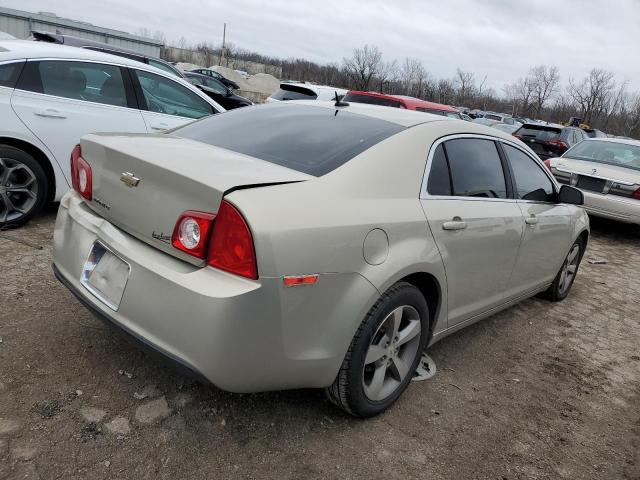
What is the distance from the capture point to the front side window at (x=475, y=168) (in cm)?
305

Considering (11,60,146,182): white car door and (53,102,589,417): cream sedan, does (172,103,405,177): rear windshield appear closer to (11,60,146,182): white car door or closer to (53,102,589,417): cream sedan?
(53,102,589,417): cream sedan

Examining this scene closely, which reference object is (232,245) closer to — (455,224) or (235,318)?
(235,318)

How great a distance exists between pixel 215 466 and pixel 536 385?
2.15 metres

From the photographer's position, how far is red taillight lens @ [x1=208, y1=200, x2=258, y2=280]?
1.98 metres

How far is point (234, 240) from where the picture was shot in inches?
78.8

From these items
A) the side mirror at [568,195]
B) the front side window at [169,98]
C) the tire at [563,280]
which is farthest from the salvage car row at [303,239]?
the front side window at [169,98]

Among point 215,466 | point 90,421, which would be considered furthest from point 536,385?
point 90,421

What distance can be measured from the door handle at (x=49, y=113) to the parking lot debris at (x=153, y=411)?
121 inches

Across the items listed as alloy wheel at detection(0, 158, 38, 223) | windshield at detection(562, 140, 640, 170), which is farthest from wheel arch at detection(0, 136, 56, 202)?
windshield at detection(562, 140, 640, 170)

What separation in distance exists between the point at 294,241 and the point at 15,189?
347cm

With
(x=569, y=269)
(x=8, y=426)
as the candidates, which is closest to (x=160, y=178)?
(x=8, y=426)

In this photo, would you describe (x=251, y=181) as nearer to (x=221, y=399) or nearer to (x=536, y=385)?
(x=221, y=399)

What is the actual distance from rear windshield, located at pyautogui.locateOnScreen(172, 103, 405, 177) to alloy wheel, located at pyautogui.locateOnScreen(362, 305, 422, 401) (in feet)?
2.77

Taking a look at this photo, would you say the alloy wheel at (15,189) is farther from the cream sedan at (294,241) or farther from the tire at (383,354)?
the tire at (383,354)
